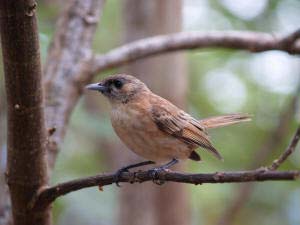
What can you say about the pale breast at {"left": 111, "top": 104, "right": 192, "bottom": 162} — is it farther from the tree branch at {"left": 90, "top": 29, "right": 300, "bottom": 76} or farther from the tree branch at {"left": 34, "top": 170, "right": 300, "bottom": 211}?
the tree branch at {"left": 34, "top": 170, "right": 300, "bottom": 211}

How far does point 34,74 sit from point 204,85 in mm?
5086

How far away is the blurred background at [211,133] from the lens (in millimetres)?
5035

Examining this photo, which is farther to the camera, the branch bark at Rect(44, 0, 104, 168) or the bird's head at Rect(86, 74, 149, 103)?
the bird's head at Rect(86, 74, 149, 103)

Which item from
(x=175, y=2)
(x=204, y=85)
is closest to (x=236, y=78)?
(x=204, y=85)

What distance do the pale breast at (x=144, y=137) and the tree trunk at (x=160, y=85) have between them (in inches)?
51.9

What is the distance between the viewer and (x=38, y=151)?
9.00 ft

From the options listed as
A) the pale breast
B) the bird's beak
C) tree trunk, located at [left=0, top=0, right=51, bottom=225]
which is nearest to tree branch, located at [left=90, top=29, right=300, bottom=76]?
the bird's beak

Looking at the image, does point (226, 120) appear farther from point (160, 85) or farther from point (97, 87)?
point (160, 85)

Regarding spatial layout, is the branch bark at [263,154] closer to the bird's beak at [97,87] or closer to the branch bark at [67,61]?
the bird's beak at [97,87]

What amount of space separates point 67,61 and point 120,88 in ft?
1.44

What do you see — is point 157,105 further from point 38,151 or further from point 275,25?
point 275,25

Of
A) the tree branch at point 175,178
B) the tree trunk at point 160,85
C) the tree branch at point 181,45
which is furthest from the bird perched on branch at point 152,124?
the tree trunk at point 160,85

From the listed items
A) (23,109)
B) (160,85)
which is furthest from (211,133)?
(23,109)

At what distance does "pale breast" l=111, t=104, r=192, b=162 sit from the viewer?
354 cm
